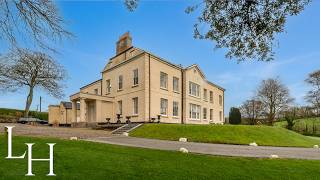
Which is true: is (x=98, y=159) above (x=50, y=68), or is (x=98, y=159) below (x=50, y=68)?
below

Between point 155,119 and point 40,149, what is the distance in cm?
2150

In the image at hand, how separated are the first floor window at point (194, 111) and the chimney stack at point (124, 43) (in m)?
9.98

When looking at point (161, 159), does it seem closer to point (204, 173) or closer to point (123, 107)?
point (204, 173)

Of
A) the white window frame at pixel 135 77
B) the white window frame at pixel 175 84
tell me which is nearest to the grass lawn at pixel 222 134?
the white window frame at pixel 135 77

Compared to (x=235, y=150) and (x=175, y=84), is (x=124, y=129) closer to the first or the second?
(x=175, y=84)

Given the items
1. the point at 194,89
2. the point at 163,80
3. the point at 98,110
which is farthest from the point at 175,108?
the point at 98,110

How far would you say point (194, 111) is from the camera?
41281 mm

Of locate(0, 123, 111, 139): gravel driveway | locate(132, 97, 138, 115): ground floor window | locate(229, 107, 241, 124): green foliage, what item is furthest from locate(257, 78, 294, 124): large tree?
locate(0, 123, 111, 139): gravel driveway

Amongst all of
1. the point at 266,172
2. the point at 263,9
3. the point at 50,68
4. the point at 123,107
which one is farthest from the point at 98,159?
the point at 50,68

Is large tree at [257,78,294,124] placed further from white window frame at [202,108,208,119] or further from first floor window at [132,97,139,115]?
A: first floor window at [132,97,139,115]

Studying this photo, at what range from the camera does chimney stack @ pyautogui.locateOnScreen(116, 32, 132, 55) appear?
40550 mm

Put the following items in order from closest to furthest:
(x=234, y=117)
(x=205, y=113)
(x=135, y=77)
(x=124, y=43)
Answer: (x=135, y=77) < (x=124, y=43) < (x=234, y=117) < (x=205, y=113)

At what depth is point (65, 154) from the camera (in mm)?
11797

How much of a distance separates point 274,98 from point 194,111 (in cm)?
2114
